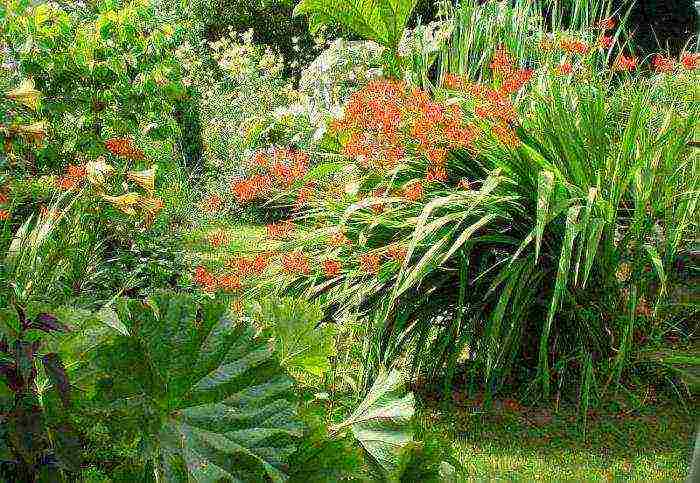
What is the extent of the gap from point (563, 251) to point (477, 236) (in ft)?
1.49

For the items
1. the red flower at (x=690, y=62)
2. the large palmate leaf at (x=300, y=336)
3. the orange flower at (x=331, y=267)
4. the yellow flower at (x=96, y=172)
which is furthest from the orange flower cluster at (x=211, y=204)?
the large palmate leaf at (x=300, y=336)

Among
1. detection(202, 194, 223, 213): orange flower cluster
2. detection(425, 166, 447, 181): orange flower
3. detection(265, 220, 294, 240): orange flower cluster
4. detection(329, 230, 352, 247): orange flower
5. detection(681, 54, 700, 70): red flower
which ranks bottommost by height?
detection(202, 194, 223, 213): orange flower cluster

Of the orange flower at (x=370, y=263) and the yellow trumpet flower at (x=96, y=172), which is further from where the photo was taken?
the yellow trumpet flower at (x=96, y=172)

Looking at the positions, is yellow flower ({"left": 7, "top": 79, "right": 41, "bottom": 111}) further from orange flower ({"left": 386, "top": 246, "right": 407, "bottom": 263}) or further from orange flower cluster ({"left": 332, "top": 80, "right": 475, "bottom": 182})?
orange flower ({"left": 386, "top": 246, "right": 407, "bottom": 263})

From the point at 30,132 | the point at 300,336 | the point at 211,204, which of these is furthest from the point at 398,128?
the point at 211,204

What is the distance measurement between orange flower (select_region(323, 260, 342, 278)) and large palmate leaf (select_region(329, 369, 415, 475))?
6.86ft

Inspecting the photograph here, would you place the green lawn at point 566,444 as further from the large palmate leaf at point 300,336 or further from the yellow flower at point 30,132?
the yellow flower at point 30,132

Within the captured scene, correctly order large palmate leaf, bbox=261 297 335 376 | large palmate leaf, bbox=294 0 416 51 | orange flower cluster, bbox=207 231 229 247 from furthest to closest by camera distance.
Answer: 1. large palmate leaf, bbox=294 0 416 51
2. orange flower cluster, bbox=207 231 229 247
3. large palmate leaf, bbox=261 297 335 376

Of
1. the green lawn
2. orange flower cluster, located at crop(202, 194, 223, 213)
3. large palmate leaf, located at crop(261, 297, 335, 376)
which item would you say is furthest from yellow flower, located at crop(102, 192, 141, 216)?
orange flower cluster, located at crop(202, 194, 223, 213)

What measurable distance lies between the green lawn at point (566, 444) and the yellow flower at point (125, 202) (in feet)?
4.77

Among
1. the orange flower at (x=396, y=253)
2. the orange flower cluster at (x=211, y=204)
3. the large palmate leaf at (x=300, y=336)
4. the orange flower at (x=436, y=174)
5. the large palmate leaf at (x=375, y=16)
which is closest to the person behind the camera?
the large palmate leaf at (x=300, y=336)

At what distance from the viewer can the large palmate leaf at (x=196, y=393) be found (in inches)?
36.5

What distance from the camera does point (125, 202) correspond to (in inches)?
132

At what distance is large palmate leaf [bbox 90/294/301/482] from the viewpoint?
3.05 feet
